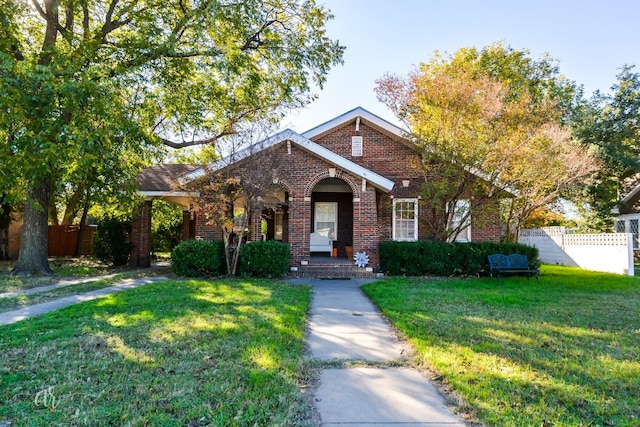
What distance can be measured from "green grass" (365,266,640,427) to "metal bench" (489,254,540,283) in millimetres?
1858

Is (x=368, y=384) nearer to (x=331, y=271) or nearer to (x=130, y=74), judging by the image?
(x=331, y=271)

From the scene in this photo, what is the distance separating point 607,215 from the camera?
23.3m

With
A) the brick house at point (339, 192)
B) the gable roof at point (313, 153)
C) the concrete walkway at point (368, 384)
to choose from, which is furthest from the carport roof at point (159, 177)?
the concrete walkway at point (368, 384)

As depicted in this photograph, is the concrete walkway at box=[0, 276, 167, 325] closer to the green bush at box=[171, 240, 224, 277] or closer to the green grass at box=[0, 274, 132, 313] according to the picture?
the green grass at box=[0, 274, 132, 313]

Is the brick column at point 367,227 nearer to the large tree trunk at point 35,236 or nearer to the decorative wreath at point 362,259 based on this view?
the decorative wreath at point 362,259

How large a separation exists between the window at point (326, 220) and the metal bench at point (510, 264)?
6.99 m

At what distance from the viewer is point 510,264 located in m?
11.9

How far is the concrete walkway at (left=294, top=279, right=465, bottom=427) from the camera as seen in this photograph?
3.12m

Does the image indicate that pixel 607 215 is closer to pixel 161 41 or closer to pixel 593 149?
pixel 593 149

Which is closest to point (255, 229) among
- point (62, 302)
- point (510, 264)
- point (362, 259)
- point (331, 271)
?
point (331, 271)

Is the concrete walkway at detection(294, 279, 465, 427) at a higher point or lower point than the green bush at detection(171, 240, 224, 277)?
lower

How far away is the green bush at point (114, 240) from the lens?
1514 centimetres

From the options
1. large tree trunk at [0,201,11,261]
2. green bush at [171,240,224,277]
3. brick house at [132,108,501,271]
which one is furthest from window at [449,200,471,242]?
large tree trunk at [0,201,11,261]

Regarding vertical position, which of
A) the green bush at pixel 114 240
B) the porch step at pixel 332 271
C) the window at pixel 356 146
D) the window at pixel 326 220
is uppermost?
the window at pixel 356 146
